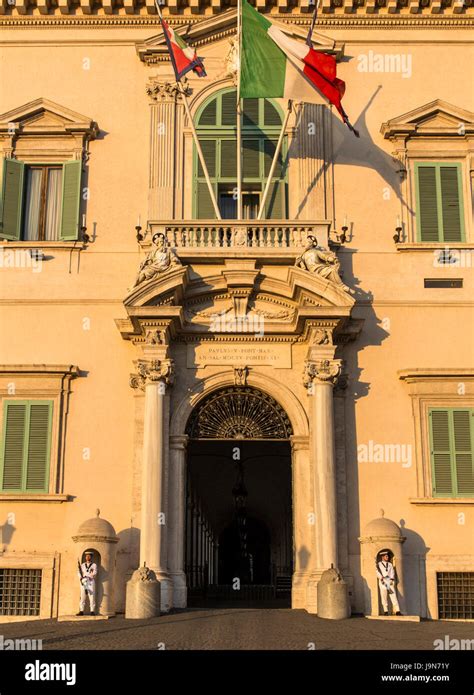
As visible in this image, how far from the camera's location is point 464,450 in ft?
61.0

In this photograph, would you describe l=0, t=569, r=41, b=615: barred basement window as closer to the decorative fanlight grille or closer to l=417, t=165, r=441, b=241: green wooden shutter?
the decorative fanlight grille

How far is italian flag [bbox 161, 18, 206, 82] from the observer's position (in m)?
19.1

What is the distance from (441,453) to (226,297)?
5.19 meters

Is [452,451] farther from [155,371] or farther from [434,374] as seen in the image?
[155,371]

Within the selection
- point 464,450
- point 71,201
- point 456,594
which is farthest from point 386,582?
point 71,201

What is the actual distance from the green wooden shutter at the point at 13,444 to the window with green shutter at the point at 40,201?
368 centimetres

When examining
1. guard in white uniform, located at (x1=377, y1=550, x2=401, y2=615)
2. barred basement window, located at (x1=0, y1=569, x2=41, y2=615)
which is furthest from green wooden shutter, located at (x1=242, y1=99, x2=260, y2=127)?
barred basement window, located at (x1=0, y1=569, x2=41, y2=615)

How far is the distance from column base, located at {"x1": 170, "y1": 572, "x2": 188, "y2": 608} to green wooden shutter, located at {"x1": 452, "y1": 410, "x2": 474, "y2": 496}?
5.51 m

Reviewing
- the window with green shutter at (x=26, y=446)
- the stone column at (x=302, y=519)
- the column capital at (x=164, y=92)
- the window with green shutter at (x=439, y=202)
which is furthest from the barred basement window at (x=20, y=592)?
the window with green shutter at (x=439, y=202)

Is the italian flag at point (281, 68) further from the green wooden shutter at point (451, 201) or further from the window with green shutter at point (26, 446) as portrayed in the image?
the window with green shutter at point (26, 446)

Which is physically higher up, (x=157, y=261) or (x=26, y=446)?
(x=157, y=261)

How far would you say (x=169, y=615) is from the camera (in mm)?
16500
